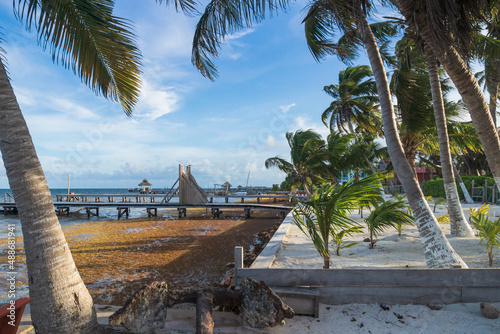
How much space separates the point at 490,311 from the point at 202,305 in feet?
9.30

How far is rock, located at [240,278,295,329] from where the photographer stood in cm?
244

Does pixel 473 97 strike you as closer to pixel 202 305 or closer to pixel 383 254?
pixel 383 254

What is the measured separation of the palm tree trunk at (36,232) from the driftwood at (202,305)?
0.42 m

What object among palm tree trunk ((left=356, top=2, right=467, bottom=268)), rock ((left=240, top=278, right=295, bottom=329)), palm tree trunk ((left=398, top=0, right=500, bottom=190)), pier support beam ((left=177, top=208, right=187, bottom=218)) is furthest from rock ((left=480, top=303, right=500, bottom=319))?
pier support beam ((left=177, top=208, right=187, bottom=218))

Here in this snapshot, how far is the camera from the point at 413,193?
3822 mm

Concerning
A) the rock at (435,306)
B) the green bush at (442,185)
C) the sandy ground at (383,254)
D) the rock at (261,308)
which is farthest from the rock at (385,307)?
the green bush at (442,185)

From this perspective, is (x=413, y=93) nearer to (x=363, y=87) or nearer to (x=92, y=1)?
(x=92, y=1)

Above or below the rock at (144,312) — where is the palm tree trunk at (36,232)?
above

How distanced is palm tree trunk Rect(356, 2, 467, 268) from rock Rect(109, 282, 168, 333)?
3.44 meters

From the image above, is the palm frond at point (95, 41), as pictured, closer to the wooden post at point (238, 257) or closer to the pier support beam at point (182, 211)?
the wooden post at point (238, 257)

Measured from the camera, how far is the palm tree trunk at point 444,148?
5141 mm

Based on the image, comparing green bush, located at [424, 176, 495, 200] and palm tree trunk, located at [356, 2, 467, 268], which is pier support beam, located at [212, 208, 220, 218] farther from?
green bush, located at [424, 176, 495, 200]

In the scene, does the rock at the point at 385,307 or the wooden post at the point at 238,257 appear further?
the wooden post at the point at 238,257

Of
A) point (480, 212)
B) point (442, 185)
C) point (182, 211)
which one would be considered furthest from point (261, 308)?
point (442, 185)
